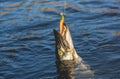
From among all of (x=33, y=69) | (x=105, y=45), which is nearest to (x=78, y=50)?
(x=105, y=45)

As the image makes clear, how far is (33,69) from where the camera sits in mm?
8586

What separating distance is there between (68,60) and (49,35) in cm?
218

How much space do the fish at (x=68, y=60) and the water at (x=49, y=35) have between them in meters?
0.19

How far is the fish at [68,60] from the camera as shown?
7844 mm

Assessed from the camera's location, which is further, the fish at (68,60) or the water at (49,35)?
the water at (49,35)

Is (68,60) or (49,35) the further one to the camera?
(49,35)

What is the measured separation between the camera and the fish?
309 inches

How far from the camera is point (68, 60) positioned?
824 centimetres

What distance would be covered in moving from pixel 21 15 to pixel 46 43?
2.44 meters

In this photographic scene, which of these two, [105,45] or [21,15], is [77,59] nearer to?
[105,45]

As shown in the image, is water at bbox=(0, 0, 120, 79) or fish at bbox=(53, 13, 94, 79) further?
water at bbox=(0, 0, 120, 79)

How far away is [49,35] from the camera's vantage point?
33.8 feet

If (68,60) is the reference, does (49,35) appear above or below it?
above

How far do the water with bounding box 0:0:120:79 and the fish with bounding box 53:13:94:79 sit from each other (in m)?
0.19
